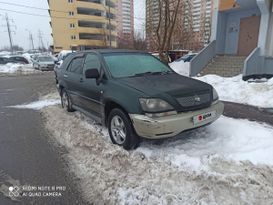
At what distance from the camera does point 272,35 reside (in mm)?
10867

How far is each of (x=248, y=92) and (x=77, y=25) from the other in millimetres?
53423

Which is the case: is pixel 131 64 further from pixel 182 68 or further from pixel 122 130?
pixel 182 68

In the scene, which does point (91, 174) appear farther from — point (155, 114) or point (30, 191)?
point (155, 114)

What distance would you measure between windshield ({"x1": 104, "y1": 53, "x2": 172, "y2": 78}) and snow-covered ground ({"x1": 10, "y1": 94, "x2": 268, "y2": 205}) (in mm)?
1333

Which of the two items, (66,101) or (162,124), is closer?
(162,124)

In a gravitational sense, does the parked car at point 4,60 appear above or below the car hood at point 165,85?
below

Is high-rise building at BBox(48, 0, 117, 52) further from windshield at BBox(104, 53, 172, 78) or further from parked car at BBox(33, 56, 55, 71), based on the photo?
windshield at BBox(104, 53, 172, 78)

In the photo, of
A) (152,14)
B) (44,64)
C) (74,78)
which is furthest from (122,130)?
(44,64)

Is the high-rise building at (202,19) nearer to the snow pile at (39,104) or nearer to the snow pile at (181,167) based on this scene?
the snow pile at (39,104)

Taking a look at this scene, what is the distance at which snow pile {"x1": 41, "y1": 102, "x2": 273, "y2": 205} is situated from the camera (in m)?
2.73

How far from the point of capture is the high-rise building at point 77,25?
53.9 metres

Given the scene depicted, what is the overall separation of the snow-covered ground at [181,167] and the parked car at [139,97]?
386mm

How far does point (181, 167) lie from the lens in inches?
130

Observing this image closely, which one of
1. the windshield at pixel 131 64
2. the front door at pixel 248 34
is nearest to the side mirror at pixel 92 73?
the windshield at pixel 131 64
